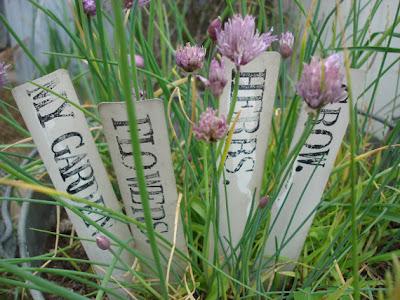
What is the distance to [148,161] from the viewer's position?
0.42 m

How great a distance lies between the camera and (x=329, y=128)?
442 mm

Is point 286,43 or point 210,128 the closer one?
point 210,128

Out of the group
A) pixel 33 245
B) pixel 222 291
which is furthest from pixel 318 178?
pixel 33 245

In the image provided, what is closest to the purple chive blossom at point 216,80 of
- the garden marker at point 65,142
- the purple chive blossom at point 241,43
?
the purple chive blossom at point 241,43

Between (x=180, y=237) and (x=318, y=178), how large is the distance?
6.6 inches

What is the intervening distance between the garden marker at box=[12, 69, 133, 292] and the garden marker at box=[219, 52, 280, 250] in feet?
0.46

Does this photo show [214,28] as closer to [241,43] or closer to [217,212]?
[241,43]

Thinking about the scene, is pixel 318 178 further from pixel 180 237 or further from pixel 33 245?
pixel 33 245

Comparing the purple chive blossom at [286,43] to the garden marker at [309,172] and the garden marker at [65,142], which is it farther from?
the garden marker at [65,142]

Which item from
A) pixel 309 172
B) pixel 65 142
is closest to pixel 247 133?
pixel 309 172

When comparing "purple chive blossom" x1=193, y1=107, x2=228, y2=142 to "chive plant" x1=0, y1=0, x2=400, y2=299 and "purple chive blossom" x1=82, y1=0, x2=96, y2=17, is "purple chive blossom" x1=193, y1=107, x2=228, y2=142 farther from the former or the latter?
"purple chive blossom" x1=82, y1=0, x2=96, y2=17

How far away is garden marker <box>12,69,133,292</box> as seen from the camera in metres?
0.41

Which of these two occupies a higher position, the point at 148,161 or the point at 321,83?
the point at 321,83

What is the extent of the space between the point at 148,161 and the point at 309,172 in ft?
0.59
